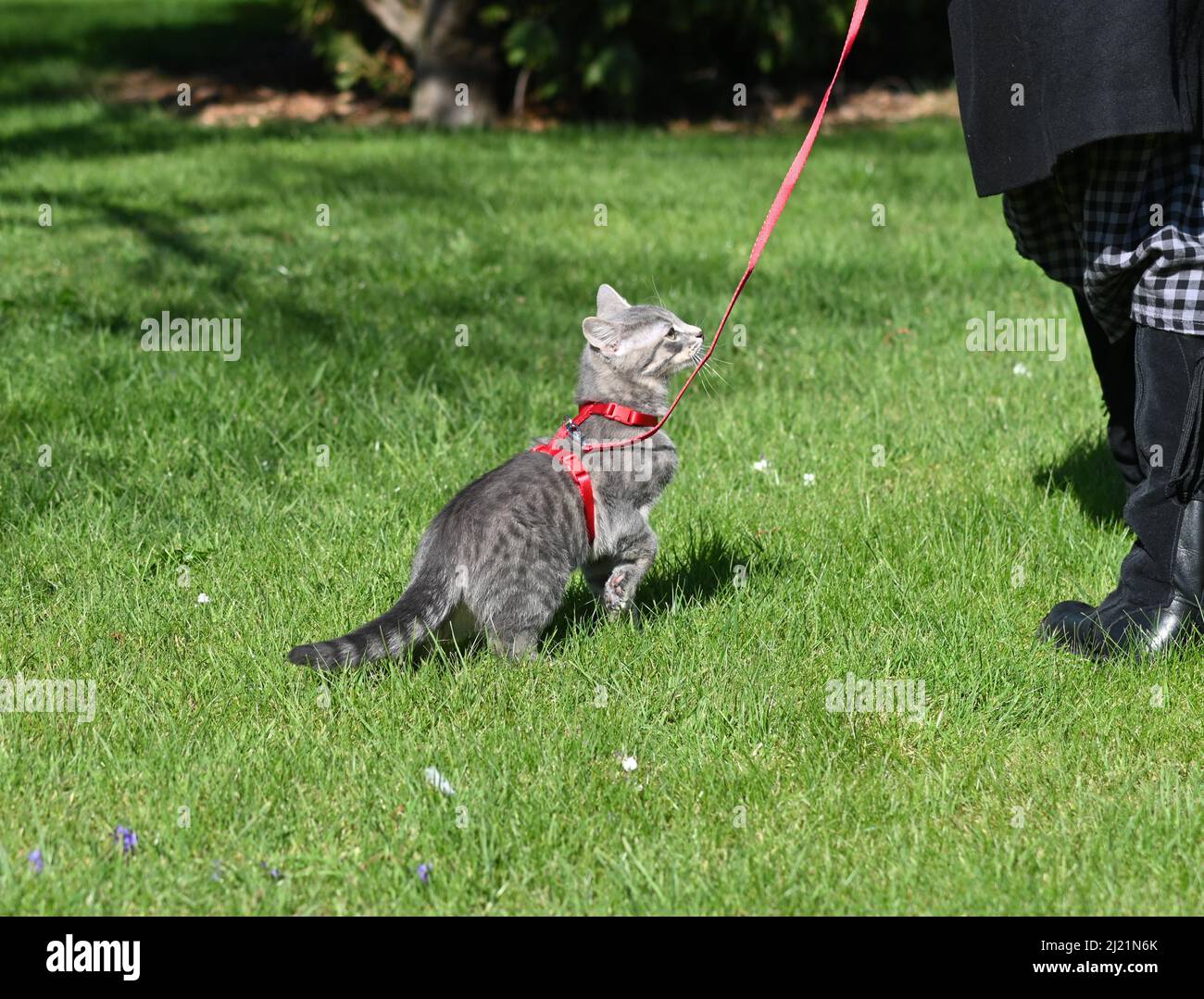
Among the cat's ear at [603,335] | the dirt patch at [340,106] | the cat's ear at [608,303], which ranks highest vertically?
the dirt patch at [340,106]

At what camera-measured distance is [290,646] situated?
377cm

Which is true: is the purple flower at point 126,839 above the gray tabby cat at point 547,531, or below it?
below

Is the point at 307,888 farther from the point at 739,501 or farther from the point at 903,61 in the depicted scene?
the point at 903,61

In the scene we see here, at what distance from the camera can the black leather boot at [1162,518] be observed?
357 centimetres

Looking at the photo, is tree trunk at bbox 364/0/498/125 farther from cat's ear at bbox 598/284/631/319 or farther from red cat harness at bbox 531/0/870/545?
red cat harness at bbox 531/0/870/545

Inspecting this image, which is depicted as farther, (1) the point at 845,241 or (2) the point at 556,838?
(1) the point at 845,241

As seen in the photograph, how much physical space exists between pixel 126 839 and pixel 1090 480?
3736 millimetres

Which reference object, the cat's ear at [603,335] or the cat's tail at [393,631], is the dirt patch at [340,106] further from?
the cat's tail at [393,631]

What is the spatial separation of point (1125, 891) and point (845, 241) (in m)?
6.32

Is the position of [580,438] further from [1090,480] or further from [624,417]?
[1090,480]

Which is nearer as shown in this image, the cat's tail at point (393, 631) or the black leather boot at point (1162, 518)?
the cat's tail at point (393, 631)

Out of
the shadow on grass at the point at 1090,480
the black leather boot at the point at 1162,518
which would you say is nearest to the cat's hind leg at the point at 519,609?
the black leather boot at the point at 1162,518

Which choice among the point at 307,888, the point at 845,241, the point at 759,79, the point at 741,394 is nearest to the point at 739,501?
the point at 741,394

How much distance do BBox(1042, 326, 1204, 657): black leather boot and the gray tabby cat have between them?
1290 millimetres
